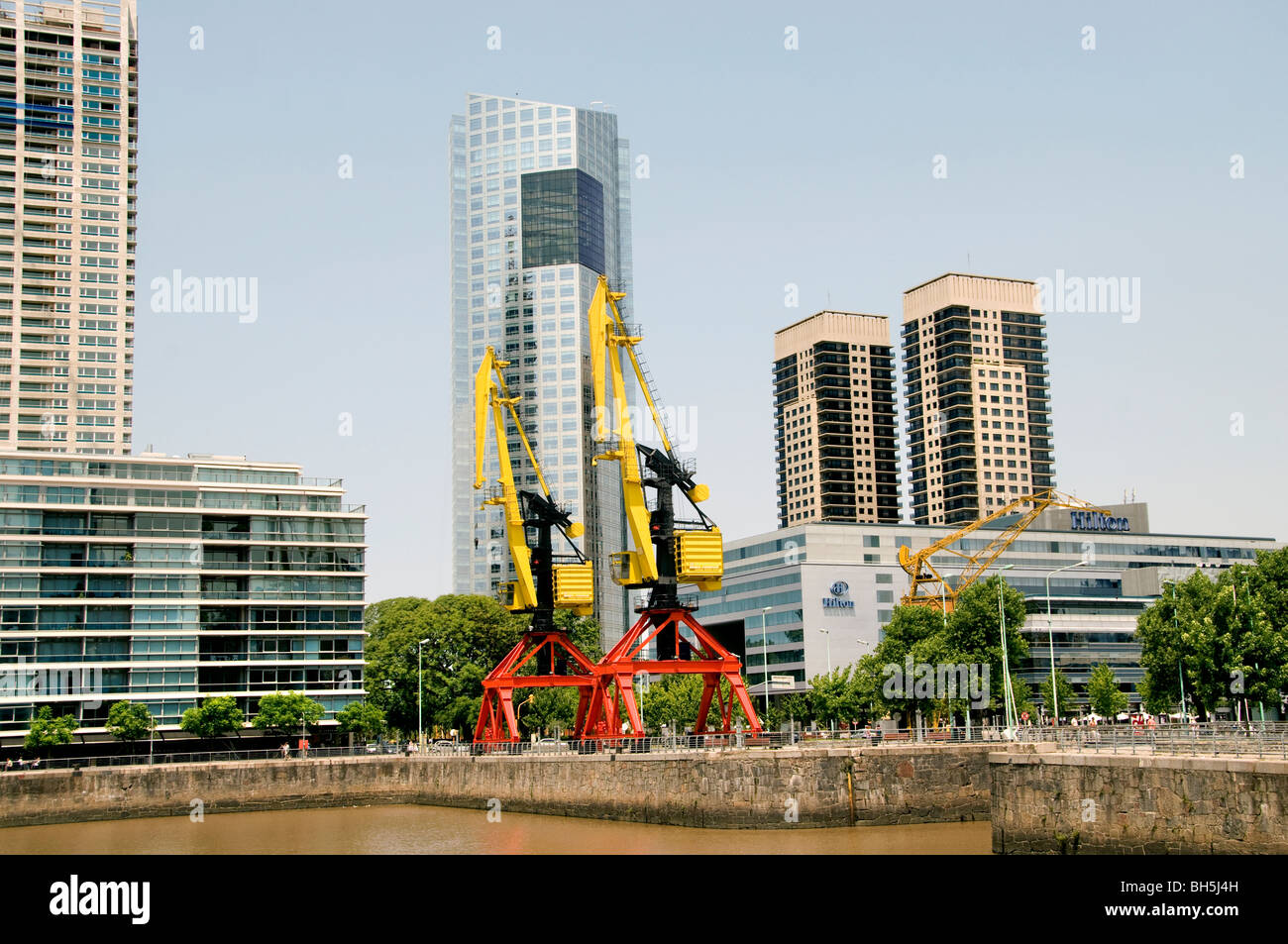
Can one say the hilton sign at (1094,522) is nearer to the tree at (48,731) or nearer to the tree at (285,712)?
the tree at (285,712)

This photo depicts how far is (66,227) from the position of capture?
554 ft

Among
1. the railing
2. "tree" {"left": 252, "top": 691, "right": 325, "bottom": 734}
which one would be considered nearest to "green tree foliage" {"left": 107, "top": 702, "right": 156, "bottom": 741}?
"tree" {"left": 252, "top": 691, "right": 325, "bottom": 734}

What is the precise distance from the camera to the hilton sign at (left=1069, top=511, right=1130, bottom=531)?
157 m

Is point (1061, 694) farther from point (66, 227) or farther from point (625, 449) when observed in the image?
point (66, 227)

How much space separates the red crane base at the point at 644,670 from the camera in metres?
78.8

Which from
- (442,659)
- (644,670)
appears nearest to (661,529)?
(644,670)

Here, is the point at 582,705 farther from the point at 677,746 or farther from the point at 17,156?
the point at 17,156

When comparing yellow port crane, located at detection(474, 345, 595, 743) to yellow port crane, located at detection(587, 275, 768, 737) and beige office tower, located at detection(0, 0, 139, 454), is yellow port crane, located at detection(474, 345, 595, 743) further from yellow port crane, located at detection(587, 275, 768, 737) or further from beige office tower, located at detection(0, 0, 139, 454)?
beige office tower, located at detection(0, 0, 139, 454)

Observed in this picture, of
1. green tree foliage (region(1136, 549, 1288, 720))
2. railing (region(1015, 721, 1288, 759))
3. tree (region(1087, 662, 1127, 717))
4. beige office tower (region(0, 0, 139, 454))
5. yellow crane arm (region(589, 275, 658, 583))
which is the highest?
beige office tower (region(0, 0, 139, 454))

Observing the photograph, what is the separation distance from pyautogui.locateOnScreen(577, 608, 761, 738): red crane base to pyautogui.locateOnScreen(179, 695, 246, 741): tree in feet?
92.1

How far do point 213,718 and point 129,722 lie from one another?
18.4ft

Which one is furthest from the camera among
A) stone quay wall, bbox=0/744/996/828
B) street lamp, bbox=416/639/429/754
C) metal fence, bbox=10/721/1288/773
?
street lamp, bbox=416/639/429/754

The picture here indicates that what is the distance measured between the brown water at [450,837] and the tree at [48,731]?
13642 mm
